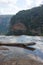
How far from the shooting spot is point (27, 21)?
50031 millimetres

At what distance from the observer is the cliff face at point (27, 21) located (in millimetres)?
45312

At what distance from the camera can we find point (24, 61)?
409 centimetres

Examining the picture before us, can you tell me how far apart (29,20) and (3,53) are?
4465 cm

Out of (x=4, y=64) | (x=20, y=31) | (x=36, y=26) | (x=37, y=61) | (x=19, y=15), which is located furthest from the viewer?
(x=19, y=15)

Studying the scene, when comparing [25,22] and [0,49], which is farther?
[25,22]

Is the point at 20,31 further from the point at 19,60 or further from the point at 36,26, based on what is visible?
the point at 19,60

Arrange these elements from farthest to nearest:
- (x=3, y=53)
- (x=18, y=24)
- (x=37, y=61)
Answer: (x=18, y=24), (x=3, y=53), (x=37, y=61)

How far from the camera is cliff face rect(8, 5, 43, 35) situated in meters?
45.3

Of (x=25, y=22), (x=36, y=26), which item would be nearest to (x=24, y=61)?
(x=36, y=26)

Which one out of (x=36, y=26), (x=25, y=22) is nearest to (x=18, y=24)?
(x=25, y=22)

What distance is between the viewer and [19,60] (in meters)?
4.10

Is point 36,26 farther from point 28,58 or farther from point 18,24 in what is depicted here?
point 28,58

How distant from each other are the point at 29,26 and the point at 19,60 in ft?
143

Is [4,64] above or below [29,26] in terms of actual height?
above
